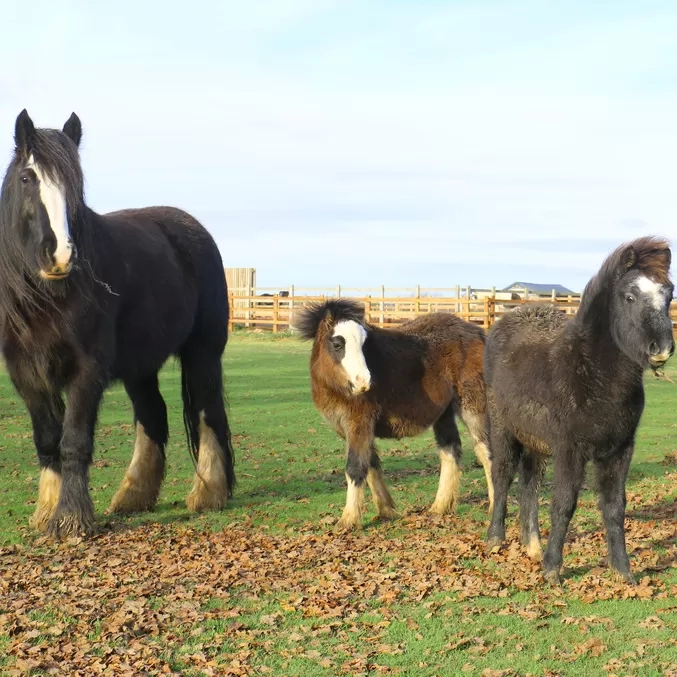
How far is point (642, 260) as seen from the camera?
19.6 ft

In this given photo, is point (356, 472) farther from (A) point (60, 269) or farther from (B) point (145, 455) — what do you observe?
(A) point (60, 269)

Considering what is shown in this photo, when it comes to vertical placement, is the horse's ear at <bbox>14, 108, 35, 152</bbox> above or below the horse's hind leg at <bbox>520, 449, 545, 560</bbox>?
above

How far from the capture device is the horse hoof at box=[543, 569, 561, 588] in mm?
6219

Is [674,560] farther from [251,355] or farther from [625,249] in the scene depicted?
[251,355]

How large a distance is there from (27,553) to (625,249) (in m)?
4.97

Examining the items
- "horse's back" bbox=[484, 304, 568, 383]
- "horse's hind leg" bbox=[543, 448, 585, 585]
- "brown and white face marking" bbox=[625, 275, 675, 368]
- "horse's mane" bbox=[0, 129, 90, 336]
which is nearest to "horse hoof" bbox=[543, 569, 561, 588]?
"horse's hind leg" bbox=[543, 448, 585, 585]

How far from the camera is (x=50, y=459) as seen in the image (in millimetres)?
7828

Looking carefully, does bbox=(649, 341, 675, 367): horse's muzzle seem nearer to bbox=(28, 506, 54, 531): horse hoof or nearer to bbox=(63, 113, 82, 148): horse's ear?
bbox=(63, 113, 82, 148): horse's ear

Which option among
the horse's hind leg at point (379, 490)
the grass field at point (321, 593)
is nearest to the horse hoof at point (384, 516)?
the horse's hind leg at point (379, 490)

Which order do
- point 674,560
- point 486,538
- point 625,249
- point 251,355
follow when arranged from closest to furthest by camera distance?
point 625,249 → point 674,560 → point 486,538 → point 251,355

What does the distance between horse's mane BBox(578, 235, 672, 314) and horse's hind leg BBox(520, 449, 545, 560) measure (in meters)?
1.73

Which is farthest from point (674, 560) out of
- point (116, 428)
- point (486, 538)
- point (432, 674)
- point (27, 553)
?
point (116, 428)

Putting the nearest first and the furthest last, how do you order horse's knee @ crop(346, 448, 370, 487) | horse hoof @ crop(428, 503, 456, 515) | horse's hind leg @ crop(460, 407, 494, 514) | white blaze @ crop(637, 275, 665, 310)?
white blaze @ crop(637, 275, 665, 310) < horse's knee @ crop(346, 448, 370, 487) < horse hoof @ crop(428, 503, 456, 515) < horse's hind leg @ crop(460, 407, 494, 514)

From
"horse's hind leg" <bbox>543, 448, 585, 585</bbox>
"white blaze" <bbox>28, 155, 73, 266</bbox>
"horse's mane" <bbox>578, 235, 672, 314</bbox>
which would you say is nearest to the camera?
"horse's mane" <bbox>578, 235, 672, 314</bbox>
